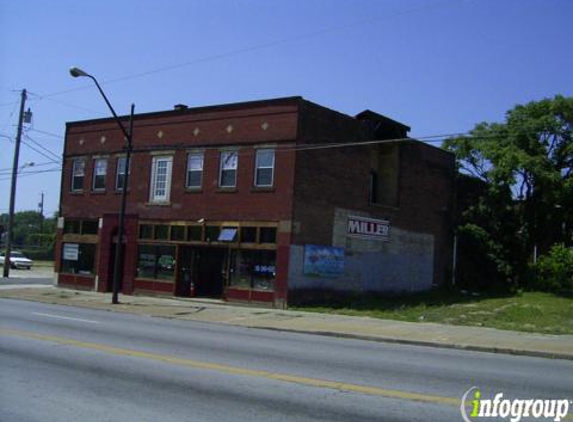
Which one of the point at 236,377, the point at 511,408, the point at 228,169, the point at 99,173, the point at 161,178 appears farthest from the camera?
the point at 99,173

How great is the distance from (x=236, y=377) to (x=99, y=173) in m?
23.9

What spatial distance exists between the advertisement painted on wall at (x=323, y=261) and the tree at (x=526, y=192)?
10956mm

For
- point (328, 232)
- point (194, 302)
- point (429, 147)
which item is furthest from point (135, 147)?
point (429, 147)

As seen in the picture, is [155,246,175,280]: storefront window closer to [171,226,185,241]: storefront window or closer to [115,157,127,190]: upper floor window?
[171,226,185,241]: storefront window

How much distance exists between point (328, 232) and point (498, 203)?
12.5 meters

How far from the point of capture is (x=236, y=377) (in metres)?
9.80

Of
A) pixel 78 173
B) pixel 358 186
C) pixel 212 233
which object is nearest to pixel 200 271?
pixel 212 233

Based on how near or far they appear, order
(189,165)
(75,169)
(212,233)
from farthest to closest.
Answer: (75,169) → (189,165) → (212,233)

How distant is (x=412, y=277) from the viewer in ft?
104

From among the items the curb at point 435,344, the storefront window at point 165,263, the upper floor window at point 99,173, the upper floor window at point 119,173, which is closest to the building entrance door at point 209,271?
the storefront window at point 165,263

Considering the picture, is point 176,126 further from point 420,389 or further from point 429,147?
point 420,389

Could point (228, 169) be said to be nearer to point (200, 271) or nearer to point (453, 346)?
point (200, 271)

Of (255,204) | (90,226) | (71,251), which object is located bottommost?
(71,251)

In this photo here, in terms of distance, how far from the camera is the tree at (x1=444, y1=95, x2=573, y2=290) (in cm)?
3275
